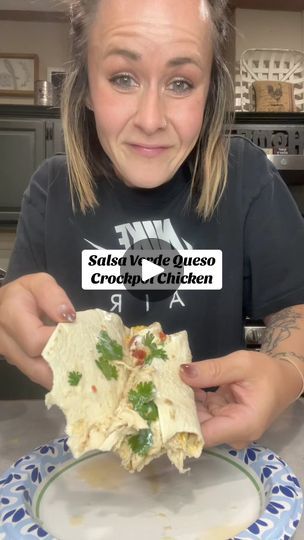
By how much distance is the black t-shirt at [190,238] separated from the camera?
3.35 ft

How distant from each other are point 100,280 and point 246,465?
0.55 meters

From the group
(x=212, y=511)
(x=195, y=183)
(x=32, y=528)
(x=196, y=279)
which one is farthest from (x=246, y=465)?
(x=195, y=183)

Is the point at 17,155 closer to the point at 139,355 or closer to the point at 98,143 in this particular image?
the point at 98,143

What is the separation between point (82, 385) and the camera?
1.86ft

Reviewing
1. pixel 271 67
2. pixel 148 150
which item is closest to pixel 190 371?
pixel 148 150

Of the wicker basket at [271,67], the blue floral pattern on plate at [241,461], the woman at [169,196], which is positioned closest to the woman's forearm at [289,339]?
the woman at [169,196]

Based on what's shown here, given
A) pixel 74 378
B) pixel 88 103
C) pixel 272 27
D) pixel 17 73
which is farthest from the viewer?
pixel 17 73

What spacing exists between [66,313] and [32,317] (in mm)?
58

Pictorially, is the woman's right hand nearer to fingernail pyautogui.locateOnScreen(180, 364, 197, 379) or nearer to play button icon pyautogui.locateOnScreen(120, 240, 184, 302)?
fingernail pyautogui.locateOnScreen(180, 364, 197, 379)

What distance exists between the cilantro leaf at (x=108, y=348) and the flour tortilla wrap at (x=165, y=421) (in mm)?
33

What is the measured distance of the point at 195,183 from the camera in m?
1.04

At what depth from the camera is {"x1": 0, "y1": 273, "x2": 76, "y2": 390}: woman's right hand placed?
0.62m

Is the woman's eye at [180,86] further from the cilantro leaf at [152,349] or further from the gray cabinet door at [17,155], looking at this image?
the gray cabinet door at [17,155]

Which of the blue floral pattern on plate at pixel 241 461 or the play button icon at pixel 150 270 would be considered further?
the play button icon at pixel 150 270
